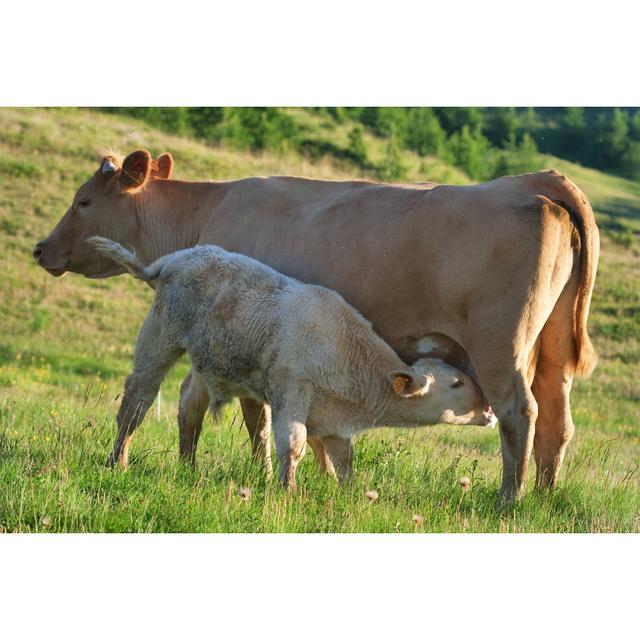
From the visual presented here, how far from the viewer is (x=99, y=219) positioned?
9.51m

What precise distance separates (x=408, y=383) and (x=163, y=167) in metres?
4.13

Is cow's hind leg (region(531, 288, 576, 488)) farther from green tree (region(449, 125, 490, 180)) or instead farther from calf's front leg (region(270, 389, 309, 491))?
green tree (region(449, 125, 490, 180))

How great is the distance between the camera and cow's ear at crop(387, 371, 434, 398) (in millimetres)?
6988

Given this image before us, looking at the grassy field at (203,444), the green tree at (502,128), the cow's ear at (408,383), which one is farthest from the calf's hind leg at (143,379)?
the green tree at (502,128)

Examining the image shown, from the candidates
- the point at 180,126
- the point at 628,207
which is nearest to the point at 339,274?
the point at 628,207

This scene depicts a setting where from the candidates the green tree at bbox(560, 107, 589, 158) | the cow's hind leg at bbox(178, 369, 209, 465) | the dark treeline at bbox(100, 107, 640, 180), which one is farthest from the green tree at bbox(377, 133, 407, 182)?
the cow's hind leg at bbox(178, 369, 209, 465)

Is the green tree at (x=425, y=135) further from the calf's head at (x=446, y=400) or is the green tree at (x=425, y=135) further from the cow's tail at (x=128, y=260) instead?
the calf's head at (x=446, y=400)

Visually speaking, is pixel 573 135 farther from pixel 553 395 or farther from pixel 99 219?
pixel 553 395

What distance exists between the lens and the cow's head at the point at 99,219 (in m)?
9.45

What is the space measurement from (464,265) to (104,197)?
147 inches

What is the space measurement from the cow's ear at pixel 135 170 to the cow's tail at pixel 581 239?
11.9 feet

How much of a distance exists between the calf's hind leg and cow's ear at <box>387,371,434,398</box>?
1.82 meters

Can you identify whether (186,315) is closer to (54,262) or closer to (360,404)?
(360,404)

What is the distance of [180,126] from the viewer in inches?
803
